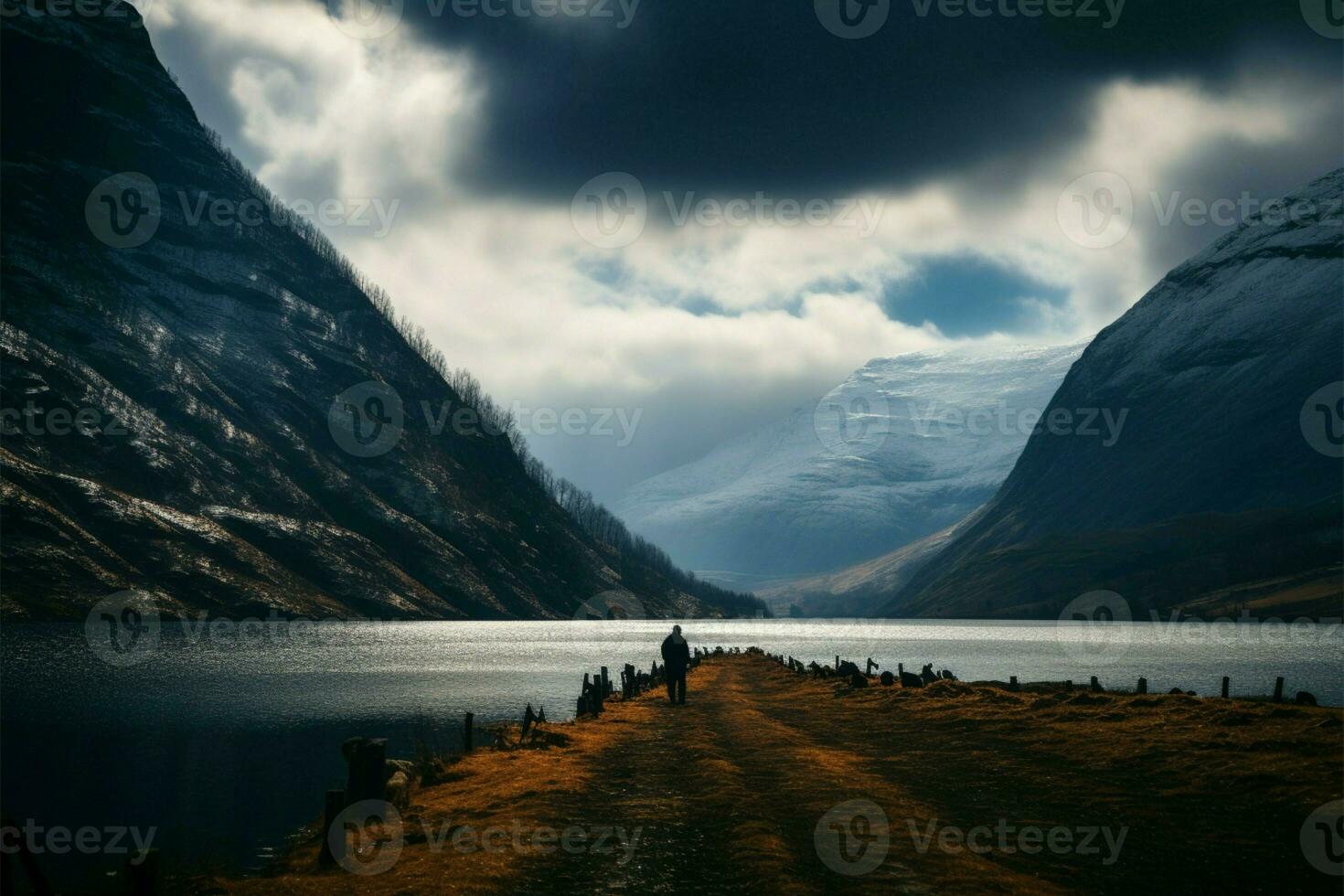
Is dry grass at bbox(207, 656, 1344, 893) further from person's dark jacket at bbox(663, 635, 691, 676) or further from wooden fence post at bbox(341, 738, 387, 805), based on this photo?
person's dark jacket at bbox(663, 635, 691, 676)

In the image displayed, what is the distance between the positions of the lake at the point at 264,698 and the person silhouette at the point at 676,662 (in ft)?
31.8

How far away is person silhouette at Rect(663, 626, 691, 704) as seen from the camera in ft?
151

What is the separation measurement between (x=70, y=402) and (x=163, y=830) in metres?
192

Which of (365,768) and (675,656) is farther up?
(675,656)

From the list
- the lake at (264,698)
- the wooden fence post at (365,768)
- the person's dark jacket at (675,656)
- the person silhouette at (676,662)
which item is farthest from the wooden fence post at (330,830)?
the person's dark jacket at (675,656)

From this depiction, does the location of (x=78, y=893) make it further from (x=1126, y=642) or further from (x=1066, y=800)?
(x=1126, y=642)

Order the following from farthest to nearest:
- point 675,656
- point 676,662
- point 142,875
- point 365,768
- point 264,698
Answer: point 264,698, point 676,662, point 675,656, point 365,768, point 142,875

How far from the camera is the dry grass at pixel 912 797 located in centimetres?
1541

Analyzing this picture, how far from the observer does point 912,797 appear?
21375 millimetres

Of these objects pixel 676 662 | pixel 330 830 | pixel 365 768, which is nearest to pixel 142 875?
pixel 330 830

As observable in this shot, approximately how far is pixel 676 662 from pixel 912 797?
85.0 feet

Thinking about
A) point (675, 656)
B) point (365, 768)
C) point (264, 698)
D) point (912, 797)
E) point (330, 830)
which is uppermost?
point (675, 656)

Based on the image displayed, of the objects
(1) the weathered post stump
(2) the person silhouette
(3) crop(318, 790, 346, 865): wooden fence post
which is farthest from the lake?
(2) the person silhouette

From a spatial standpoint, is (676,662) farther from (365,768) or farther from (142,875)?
(142,875)
